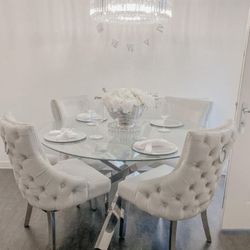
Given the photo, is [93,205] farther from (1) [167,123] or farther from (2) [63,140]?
(1) [167,123]

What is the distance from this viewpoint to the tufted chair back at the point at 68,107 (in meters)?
3.23

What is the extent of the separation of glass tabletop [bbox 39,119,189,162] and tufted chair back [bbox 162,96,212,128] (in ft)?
1.39

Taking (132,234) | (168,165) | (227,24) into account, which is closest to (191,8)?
(227,24)

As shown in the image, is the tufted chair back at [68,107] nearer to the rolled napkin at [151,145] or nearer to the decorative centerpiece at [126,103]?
the decorative centerpiece at [126,103]

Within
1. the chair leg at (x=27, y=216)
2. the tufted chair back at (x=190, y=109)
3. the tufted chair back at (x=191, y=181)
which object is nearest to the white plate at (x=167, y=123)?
the tufted chair back at (x=190, y=109)

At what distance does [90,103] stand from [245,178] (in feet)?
6.41

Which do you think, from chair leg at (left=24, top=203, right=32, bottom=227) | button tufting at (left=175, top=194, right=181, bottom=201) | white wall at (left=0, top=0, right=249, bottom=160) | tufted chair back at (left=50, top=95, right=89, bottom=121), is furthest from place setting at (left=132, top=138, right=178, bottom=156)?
white wall at (left=0, top=0, right=249, bottom=160)

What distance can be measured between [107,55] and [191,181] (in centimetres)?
220

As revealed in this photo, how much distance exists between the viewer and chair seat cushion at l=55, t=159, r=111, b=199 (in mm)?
2246

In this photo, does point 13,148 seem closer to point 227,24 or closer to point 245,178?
point 245,178

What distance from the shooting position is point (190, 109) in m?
3.40

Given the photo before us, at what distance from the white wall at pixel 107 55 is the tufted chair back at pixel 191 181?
5.90 feet

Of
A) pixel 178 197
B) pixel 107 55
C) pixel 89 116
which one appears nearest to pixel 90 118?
pixel 89 116

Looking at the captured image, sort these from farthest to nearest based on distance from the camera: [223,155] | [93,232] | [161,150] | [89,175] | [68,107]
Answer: [68,107]
[93,232]
[89,175]
[161,150]
[223,155]
